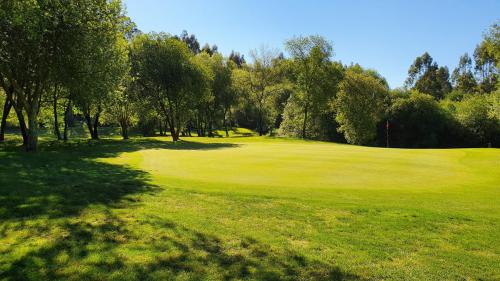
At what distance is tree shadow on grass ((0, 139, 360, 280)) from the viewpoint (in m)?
7.11

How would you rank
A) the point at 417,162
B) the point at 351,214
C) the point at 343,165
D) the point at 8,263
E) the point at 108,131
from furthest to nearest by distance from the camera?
the point at 108,131 < the point at 417,162 < the point at 343,165 < the point at 351,214 < the point at 8,263

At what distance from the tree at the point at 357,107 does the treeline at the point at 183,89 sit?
0.20 m

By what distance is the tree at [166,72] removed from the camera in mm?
51156

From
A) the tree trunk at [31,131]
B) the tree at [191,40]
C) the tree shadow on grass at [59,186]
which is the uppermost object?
the tree at [191,40]

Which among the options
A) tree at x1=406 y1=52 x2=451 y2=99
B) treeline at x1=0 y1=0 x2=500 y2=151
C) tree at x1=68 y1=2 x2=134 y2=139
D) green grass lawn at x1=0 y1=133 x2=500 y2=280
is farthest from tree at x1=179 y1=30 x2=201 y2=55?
green grass lawn at x1=0 y1=133 x2=500 y2=280

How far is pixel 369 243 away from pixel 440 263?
5.37ft

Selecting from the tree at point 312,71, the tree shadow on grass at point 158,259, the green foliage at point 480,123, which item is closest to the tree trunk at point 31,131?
the tree shadow on grass at point 158,259

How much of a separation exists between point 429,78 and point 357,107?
81.4 meters

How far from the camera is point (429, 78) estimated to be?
13950 centimetres

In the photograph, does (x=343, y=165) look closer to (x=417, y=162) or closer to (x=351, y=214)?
(x=417, y=162)

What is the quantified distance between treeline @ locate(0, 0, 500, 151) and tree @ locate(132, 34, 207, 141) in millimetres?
150

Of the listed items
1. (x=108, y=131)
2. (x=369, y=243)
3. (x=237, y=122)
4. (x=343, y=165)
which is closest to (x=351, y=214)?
(x=369, y=243)

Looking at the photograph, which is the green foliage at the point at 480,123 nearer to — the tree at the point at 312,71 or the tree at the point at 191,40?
the tree at the point at 312,71

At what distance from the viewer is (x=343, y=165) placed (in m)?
21.4
